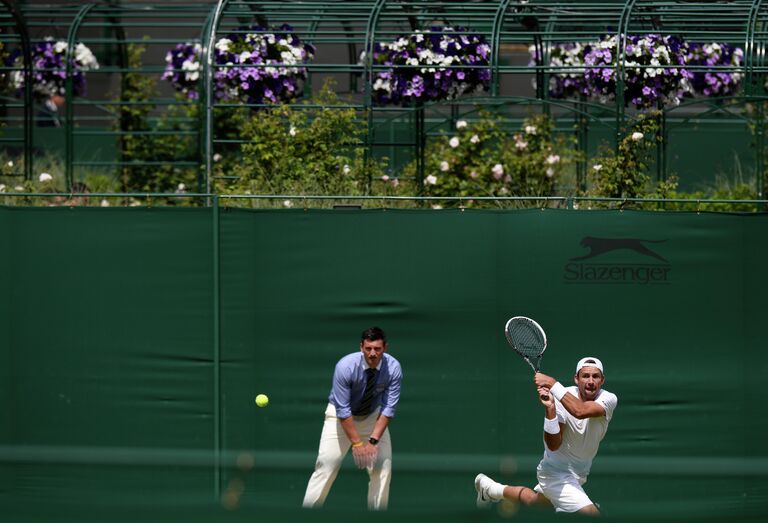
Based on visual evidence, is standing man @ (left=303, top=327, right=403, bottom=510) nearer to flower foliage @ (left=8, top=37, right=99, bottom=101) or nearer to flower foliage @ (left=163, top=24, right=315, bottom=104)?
flower foliage @ (left=163, top=24, right=315, bottom=104)

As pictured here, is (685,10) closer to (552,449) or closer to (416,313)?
(416,313)

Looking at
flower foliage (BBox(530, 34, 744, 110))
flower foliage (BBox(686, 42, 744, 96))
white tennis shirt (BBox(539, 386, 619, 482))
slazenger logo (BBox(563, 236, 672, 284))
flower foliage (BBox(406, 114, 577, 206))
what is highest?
flower foliage (BBox(686, 42, 744, 96))

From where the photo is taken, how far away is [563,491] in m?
7.40

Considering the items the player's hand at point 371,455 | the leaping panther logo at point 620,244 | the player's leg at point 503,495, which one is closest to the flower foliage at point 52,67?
the leaping panther logo at point 620,244

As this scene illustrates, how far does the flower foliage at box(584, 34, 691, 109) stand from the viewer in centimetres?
1246

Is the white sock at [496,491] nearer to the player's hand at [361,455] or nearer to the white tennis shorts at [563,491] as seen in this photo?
the white tennis shorts at [563,491]

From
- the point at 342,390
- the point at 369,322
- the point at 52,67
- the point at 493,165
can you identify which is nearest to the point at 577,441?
the point at 342,390

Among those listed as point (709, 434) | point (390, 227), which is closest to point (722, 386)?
point (709, 434)

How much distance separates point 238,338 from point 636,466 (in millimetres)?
4553

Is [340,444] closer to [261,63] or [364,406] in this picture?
[364,406]

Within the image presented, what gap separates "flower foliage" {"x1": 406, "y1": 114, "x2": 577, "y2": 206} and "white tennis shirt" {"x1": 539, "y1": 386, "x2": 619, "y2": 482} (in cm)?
483

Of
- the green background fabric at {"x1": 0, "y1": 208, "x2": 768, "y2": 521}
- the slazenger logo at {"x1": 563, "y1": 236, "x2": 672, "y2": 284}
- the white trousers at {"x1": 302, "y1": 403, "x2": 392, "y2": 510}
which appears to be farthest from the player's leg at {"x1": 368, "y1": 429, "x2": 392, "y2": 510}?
the slazenger logo at {"x1": 563, "y1": 236, "x2": 672, "y2": 284}

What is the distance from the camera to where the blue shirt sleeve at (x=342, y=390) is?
8.05 m

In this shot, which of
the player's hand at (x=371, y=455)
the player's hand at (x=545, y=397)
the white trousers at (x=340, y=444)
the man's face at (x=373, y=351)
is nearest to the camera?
the player's hand at (x=545, y=397)
